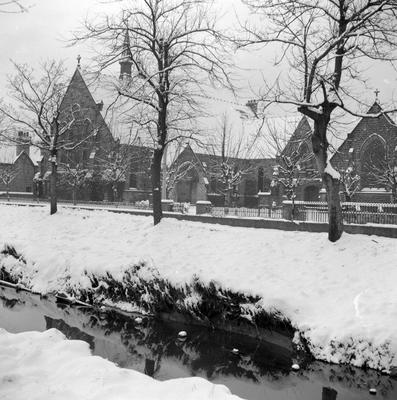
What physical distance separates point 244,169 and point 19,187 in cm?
3207

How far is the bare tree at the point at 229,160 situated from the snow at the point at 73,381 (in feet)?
115

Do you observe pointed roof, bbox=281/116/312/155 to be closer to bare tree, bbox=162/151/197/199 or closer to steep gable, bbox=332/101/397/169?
steep gable, bbox=332/101/397/169

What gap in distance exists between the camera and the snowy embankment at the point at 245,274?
11164 millimetres

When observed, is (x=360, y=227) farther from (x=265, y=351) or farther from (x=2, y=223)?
(x=2, y=223)

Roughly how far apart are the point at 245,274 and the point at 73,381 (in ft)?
26.1

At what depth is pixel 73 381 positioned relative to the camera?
7148 mm

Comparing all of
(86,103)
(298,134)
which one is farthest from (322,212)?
(86,103)

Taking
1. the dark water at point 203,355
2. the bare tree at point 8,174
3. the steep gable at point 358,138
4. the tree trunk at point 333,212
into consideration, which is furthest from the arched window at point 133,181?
the tree trunk at point 333,212

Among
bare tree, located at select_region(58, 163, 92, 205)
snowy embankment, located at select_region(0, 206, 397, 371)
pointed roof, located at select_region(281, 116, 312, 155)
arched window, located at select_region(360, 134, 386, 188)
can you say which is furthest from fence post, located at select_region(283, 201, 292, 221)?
bare tree, located at select_region(58, 163, 92, 205)

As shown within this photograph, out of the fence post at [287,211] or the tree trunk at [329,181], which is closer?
the tree trunk at [329,181]

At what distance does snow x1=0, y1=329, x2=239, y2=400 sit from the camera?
6.57 m

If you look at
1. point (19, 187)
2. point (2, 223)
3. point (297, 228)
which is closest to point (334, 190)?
point (297, 228)

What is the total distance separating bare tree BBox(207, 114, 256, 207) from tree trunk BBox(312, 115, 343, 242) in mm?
26572

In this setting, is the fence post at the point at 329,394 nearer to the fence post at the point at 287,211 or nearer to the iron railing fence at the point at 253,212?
the fence post at the point at 287,211
